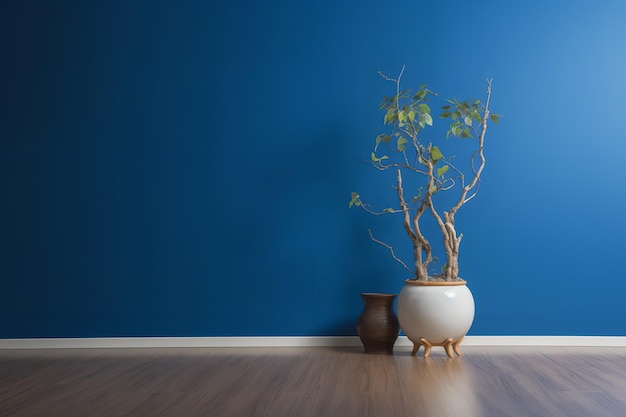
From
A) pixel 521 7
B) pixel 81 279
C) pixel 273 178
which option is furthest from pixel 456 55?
→ pixel 81 279

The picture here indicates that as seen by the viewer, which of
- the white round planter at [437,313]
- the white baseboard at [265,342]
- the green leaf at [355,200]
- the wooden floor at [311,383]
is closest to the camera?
the wooden floor at [311,383]

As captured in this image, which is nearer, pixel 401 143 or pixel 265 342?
pixel 401 143

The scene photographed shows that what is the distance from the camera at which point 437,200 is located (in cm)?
348

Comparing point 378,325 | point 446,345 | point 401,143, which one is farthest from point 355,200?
point 446,345

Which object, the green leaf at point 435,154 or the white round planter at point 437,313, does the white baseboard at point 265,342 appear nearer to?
the white round planter at point 437,313

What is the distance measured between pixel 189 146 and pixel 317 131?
67 cm

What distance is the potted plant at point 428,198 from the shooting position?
3.05m

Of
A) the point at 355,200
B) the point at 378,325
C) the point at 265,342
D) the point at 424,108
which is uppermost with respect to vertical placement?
the point at 424,108

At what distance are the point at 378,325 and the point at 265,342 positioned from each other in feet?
2.02

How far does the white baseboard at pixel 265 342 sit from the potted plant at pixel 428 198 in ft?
1.19

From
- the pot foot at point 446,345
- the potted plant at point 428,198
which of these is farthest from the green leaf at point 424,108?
the pot foot at point 446,345

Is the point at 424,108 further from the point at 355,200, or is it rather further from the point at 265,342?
the point at 265,342

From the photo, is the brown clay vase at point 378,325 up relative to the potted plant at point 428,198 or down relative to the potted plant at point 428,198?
down

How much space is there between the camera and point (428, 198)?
3.21 meters
